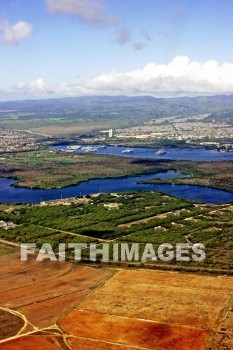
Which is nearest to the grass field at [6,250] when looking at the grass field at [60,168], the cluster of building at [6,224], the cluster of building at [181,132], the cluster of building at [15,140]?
the cluster of building at [6,224]

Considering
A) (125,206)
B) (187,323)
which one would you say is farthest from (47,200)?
(187,323)

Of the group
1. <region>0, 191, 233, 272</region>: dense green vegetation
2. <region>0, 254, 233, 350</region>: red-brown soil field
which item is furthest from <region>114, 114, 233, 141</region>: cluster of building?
<region>0, 254, 233, 350</region>: red-brown soil field

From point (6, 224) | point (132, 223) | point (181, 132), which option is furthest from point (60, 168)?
point (181, 132)

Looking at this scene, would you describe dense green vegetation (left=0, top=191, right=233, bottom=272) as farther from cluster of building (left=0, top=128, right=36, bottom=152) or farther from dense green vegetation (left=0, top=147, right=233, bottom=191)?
cluster of building (left=0, top=128, right=36, bottom=152)

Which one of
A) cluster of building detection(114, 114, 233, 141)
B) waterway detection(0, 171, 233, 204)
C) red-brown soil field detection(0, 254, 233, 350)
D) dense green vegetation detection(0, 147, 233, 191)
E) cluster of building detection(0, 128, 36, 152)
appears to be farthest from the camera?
cluster of building detection(114, 114, 233, 141)

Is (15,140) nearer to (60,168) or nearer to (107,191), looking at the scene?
(60,168)

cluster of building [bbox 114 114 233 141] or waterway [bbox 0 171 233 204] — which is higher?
cluster of building [bbox 114 114 233 141]

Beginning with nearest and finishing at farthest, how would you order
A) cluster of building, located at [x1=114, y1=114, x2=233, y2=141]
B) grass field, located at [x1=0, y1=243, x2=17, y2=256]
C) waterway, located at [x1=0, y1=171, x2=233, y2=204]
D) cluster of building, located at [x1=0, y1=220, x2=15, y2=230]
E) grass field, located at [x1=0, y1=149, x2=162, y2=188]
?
grass field, located at [x1=0, y1=243, x2=17, y2=256], cluster of building, located at [x1=0, y1=220, x2=15, y2=230], waterway, located at [x1=0, y1=171, x2=233, y2=204], grass field, located at [x1=0, y1=149, x2=162, y2=188], cluster of building, located at [x1=114, y1=114, x2=233, y2=141]
